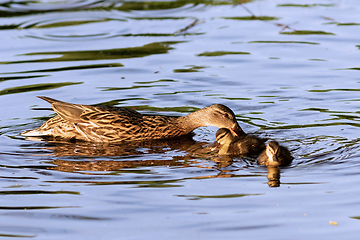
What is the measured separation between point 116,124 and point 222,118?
1.57m

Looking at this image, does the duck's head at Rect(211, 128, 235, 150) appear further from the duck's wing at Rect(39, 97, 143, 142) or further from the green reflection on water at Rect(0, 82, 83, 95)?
the green reflection on water at Rect(0, 82, 83, 95)

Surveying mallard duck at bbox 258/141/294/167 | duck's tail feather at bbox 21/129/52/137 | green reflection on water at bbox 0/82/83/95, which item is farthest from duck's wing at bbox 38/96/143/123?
mallard duck at bbox 258/141/294/167

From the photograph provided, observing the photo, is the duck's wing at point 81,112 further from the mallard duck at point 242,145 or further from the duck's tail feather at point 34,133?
the mallard duck at point 242,145

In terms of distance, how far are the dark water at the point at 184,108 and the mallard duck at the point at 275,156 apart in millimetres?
117

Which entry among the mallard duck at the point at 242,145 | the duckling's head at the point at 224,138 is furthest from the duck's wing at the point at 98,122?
the mallard duck at the point at 242,145

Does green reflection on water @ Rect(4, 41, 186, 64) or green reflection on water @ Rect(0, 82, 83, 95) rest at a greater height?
green reflection on water @ Rect(4, 41, 186, 64)

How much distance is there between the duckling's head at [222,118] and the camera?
28.6 feet

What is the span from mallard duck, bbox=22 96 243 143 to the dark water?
1.13ft

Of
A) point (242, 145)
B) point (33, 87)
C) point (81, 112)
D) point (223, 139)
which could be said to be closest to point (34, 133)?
point (81, 112)

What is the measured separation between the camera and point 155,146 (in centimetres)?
862

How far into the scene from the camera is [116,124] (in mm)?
8836

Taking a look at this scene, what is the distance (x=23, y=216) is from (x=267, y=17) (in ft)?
36.3

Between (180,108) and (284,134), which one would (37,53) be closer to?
(180,108)

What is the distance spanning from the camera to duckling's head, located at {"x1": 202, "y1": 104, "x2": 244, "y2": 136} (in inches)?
344
